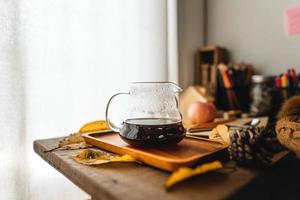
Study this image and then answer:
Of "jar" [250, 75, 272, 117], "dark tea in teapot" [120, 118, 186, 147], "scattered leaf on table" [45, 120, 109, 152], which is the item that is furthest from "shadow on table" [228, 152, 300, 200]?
"jar" [250, 75, 272, 117]

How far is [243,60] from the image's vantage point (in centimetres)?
114

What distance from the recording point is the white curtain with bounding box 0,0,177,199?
704mm

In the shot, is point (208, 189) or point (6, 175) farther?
point (6, 175)

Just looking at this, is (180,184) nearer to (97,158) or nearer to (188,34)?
(97,158)

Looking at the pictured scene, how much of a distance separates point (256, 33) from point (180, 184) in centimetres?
94

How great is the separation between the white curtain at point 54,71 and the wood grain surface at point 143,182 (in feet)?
1.15

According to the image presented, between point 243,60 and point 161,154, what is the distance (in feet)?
2.85

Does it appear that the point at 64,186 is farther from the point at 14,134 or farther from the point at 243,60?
the point at 243,60

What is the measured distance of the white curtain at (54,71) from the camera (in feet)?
2.31

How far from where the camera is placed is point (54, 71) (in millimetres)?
785

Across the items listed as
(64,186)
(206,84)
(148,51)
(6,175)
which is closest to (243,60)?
(206,84)

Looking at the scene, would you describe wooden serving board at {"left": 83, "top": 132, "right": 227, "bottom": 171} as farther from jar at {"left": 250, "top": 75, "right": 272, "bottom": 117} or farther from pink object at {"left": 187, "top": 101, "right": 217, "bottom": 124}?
jar at {"left": 250, "top": 75, "right": 272, "bottom": 117}

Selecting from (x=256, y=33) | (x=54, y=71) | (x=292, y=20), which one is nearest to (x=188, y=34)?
(x=256, y=33)

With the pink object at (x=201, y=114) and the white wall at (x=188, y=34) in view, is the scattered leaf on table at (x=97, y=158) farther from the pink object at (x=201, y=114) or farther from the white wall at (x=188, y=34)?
the white wall at (x=188, y=34)
